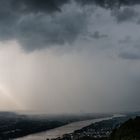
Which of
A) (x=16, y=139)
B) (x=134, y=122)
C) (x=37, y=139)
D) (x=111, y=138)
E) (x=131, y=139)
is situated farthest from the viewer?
(x=16, y=139)

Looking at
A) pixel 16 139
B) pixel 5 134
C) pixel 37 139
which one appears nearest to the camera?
pixel 37 139

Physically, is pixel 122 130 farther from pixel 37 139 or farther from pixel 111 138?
pixel 37 139

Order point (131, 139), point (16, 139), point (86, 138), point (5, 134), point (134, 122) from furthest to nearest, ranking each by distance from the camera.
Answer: point (5, 134), point (16, 139), point (86, 138), point (134, 122), point (131, 139)

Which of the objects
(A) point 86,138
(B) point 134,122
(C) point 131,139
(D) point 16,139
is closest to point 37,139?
(D) point 16,139

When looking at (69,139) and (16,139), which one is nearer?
(69,139)

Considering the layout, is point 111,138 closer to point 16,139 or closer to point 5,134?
point 16,139

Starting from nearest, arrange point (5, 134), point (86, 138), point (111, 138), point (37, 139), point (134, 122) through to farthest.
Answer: point (111, 138) → point (134, 122) → point (86, 138) → point (37, 139) → point (5, 134)

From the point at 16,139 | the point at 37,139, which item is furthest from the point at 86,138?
the point at 16,139

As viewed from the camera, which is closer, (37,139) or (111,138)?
(111,138)
